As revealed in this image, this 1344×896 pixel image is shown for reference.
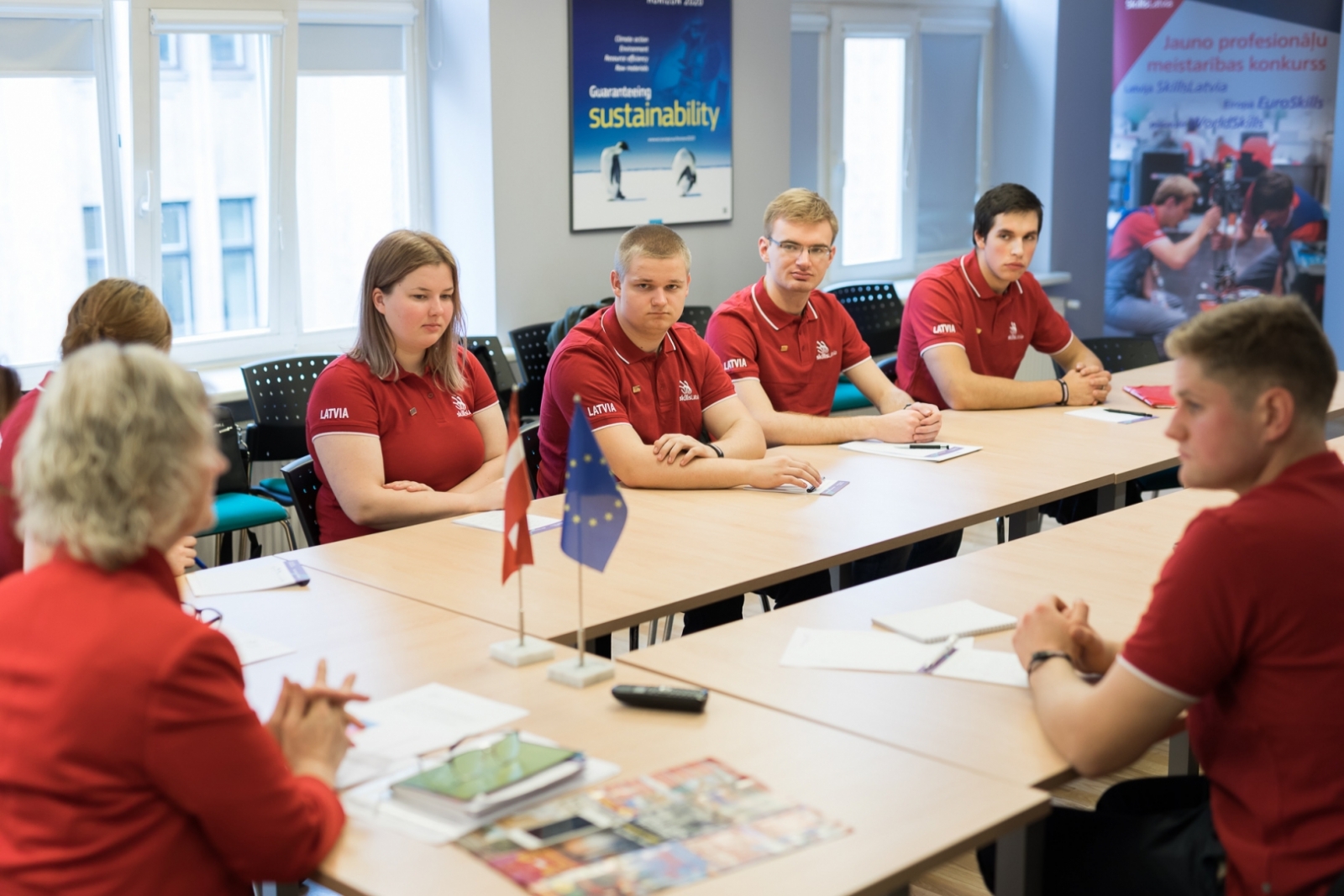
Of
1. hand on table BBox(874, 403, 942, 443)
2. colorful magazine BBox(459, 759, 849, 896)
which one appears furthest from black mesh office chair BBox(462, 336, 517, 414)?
colorful magazine BBox(459, 759, 849, 896)

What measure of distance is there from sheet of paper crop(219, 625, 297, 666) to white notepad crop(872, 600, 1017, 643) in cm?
101

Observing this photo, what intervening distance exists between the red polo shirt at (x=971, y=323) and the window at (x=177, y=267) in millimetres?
2638

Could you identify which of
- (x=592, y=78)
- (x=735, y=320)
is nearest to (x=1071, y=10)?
(x=592, y=78)

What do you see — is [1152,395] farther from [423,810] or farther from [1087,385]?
[423,810]

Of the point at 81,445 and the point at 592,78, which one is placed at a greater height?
the point at 592,78

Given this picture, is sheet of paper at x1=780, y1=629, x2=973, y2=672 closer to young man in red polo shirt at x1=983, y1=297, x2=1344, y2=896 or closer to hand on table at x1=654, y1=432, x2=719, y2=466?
young man in red polo shirt at x1=983, y1=297, x2=1344, y2=896

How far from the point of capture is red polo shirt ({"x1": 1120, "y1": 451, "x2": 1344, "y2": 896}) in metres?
1.62

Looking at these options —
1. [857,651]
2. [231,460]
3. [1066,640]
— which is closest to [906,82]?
[231,460]

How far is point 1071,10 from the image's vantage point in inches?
298

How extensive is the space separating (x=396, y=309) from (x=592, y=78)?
107 inches

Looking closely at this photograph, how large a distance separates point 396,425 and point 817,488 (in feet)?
3.38

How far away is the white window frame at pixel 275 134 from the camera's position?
4.70 meters

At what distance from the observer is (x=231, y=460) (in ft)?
13.7

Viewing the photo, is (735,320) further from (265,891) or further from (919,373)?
(265,891)
